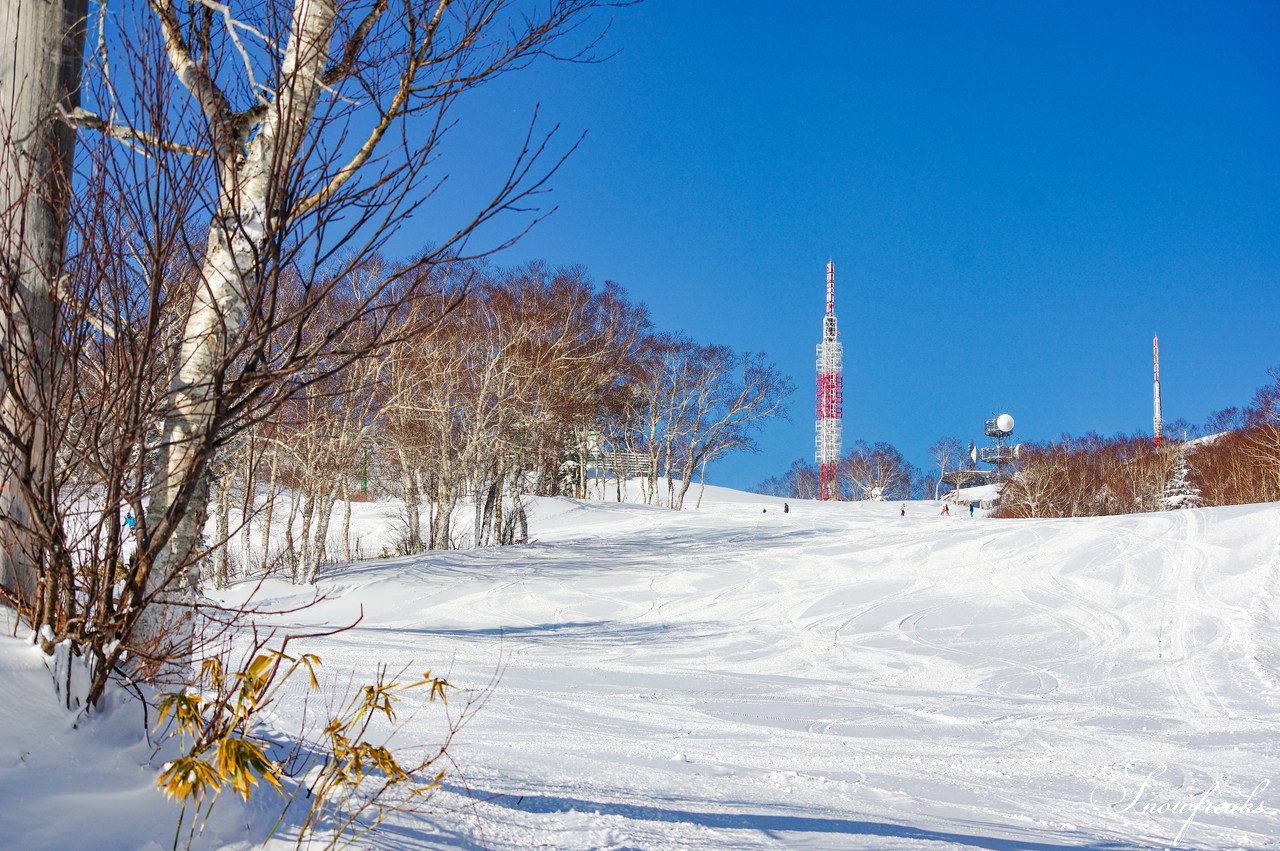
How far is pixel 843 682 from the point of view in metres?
9.55

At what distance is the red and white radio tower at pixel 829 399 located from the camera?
56562 mm

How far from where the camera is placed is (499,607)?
14.0 meters

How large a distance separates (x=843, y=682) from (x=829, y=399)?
49981mm

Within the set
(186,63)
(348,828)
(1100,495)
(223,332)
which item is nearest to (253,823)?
(348,828)

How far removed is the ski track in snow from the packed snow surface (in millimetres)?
43

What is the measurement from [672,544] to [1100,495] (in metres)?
32.6

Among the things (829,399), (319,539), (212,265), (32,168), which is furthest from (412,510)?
(829,399)

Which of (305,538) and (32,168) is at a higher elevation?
(32,168)

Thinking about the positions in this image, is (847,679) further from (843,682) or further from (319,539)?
(319,539)

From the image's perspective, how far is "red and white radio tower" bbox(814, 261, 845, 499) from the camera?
56.6 metres

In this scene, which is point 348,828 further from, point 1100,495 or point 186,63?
point 1100,495

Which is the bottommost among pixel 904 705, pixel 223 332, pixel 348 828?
pixel 904 705

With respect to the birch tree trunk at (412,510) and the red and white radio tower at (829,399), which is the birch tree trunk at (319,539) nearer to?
the birch tree trunk at (412,510)

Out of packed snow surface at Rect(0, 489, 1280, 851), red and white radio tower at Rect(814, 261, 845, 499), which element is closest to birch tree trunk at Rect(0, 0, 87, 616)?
packed snow surface at Rect(0, 489, 1280, 851)
